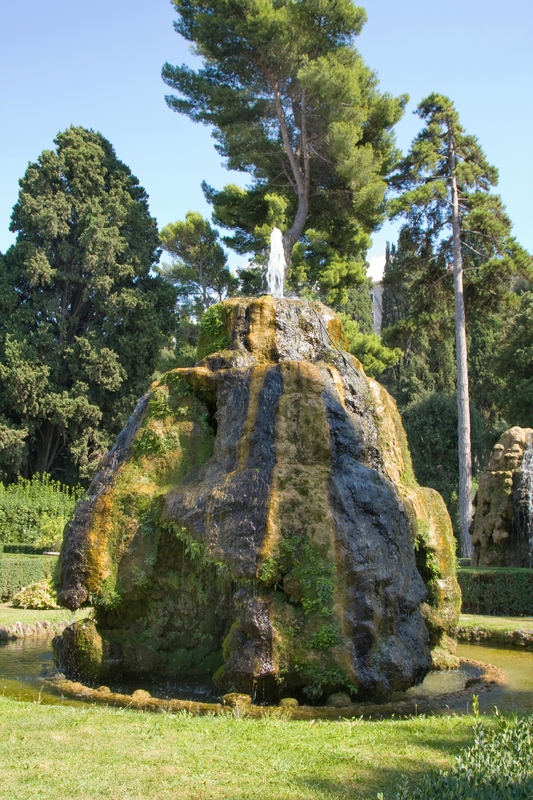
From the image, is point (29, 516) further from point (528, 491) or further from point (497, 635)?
point (497, 635)

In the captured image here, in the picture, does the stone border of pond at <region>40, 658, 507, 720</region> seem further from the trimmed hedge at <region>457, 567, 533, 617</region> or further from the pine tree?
the pine tree

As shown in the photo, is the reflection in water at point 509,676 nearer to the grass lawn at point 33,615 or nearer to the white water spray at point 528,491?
the grass lawn at point 33,615

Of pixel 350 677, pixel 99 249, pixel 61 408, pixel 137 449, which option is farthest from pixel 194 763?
pixel 99 249

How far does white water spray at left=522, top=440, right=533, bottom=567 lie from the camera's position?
669 inches

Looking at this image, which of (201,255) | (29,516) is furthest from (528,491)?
(201,255)

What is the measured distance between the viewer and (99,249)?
99.0 ft

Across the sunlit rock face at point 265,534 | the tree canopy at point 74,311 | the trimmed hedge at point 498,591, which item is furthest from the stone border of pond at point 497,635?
the tree canopy at point 74,311

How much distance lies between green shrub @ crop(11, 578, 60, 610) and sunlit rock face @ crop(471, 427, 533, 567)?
33.6 ft

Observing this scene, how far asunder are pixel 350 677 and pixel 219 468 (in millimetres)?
2853

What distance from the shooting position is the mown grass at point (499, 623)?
11.6m

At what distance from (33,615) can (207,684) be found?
5928 mm

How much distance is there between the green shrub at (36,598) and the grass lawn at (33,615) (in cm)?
44

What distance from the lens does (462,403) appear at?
23906 mm

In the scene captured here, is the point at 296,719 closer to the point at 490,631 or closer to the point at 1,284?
the point at 490,631
